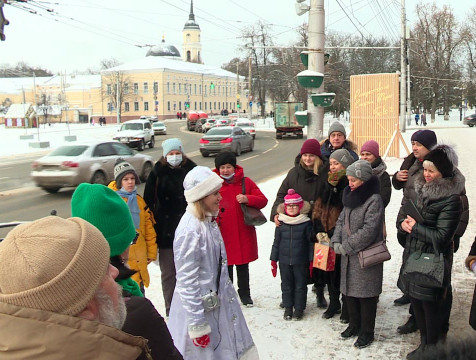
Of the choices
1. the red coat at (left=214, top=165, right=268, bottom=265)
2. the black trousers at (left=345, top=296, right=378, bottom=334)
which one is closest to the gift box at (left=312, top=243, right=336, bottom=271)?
the black trousers at (left=345, top=296, right=378, bottom=334)

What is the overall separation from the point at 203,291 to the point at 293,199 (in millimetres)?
2081

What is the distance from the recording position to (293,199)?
17.0 ft

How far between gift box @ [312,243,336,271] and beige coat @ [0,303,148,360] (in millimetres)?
3828

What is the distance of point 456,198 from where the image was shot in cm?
402

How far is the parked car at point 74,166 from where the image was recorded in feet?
49.3

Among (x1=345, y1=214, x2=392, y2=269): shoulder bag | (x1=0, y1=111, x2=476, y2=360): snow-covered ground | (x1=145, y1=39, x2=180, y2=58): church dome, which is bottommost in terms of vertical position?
(x1=0, y1=111, x2=476, y2=360): snow-covered ground

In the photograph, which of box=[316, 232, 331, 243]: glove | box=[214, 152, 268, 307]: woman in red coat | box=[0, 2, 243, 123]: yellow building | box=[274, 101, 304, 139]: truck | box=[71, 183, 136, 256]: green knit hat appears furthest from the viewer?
box=[0, 2, 243, 123]: yellow building

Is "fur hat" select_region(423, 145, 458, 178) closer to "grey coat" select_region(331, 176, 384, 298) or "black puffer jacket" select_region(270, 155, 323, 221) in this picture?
"grey coat" select_region(331, 176, 384, 298)

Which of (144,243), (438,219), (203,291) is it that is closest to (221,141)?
(144,243)

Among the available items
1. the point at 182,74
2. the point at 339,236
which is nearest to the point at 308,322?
the point at 339,236

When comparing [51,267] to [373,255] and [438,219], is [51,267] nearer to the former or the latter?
[438,219]

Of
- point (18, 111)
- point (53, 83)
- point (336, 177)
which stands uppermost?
point (53, 83)

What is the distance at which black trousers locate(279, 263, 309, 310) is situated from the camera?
17.0 ft

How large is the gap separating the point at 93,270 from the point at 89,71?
5684 inches
